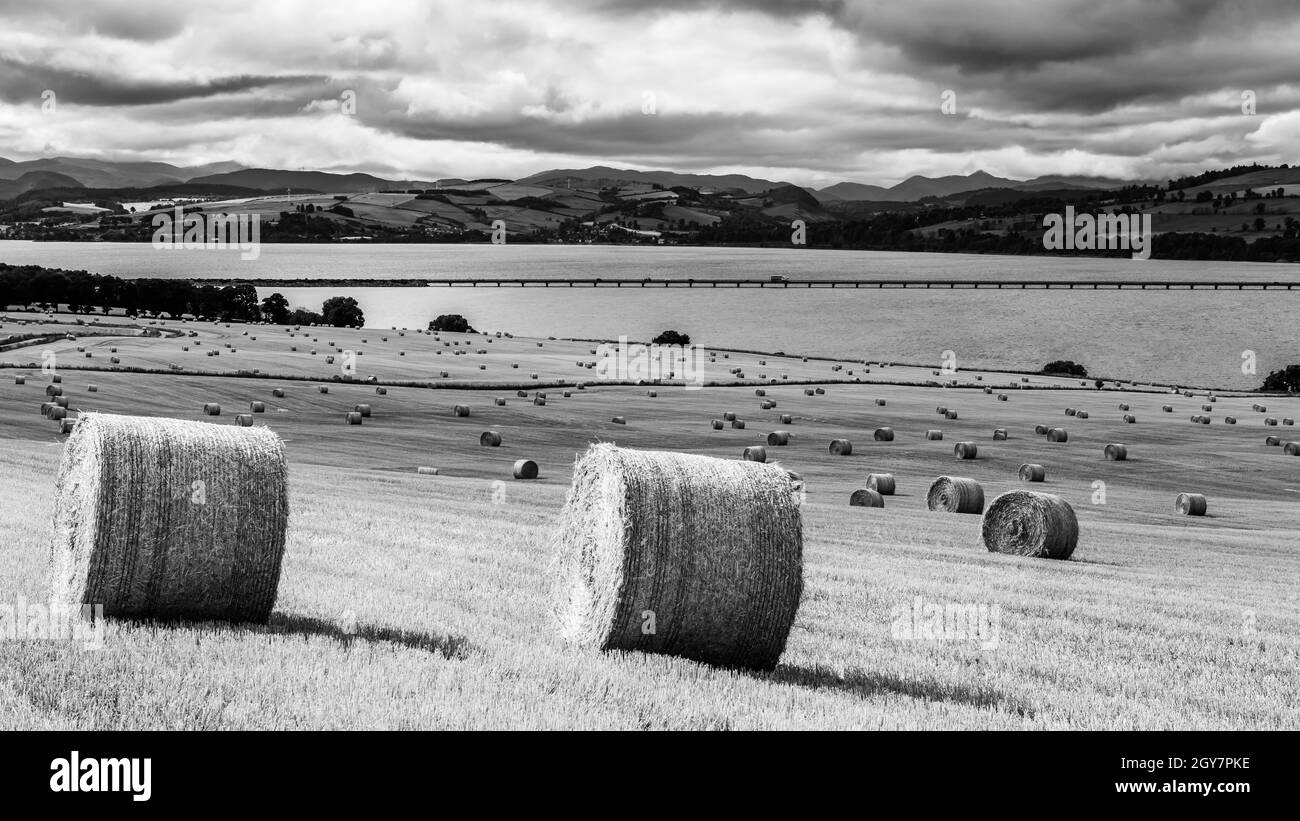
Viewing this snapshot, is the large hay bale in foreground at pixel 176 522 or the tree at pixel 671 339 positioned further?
the tree at pixel 671 339

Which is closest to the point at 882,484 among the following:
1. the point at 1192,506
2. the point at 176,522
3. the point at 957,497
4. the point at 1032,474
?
the point at 957,497

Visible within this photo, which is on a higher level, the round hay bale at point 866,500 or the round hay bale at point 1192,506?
the round hay bale at point 866,500

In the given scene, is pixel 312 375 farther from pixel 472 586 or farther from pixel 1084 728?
pixel 1084 728

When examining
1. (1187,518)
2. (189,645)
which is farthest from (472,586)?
(1187,518)

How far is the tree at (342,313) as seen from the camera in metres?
151

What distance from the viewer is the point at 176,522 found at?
36.9 feet

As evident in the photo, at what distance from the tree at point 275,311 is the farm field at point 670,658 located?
96.8 m

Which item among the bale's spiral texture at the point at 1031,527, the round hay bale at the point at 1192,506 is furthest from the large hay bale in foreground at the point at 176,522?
the round hay bale at the point at 1192,506

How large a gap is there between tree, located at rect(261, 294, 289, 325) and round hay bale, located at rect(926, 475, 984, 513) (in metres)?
121

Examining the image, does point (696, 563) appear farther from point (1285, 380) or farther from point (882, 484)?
point (1285, 380)

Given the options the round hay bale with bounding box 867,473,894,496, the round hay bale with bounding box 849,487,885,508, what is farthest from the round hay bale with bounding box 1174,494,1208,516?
the round hay bale with bounding box 849,487,885,508

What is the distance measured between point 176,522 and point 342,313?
476 feet

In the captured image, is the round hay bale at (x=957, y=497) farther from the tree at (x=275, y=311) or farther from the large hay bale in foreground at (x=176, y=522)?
the tree at (x=275, y=311)

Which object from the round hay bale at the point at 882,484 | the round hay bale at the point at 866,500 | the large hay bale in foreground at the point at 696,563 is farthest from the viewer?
the round hay bale at the point at 882,484
